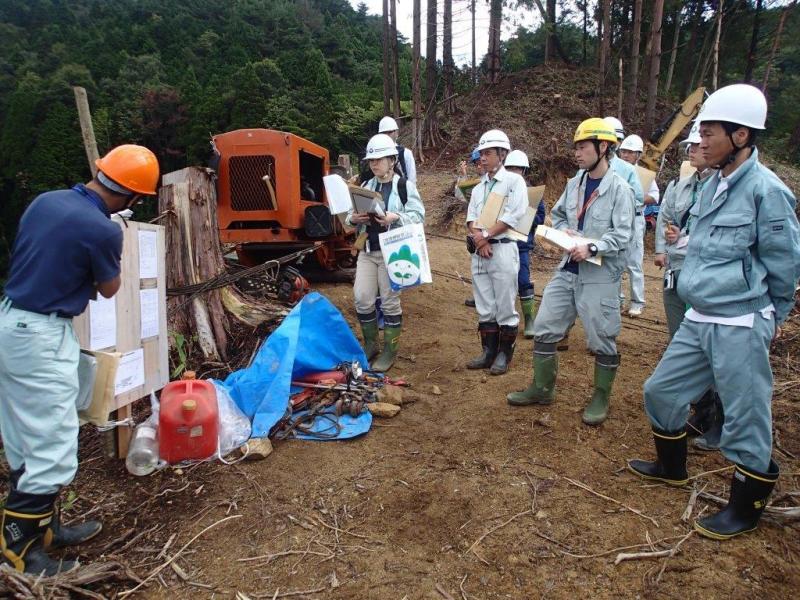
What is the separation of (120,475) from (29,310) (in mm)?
1384

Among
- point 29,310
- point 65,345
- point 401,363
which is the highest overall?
point 29,310

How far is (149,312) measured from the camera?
3506mm

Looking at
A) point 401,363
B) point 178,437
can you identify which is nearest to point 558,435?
point 401,363

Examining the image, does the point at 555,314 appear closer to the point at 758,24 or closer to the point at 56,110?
the point at 758,24

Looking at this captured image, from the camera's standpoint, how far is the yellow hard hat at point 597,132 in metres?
3.37

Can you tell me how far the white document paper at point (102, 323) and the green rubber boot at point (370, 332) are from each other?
2301mm

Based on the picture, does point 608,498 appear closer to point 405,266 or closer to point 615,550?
point 615,550

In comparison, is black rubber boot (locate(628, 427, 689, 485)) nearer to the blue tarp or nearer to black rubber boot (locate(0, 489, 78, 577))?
the blue tarp

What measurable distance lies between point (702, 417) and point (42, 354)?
12.8 ft

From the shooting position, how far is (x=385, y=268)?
4.76 metres

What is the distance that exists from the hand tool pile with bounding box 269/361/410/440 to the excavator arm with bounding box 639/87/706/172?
9009 millimetres

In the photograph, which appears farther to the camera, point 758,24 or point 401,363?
point 758,24

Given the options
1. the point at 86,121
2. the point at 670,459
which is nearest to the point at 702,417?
the point at 670,459

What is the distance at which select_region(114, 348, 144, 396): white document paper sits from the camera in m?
3.18
